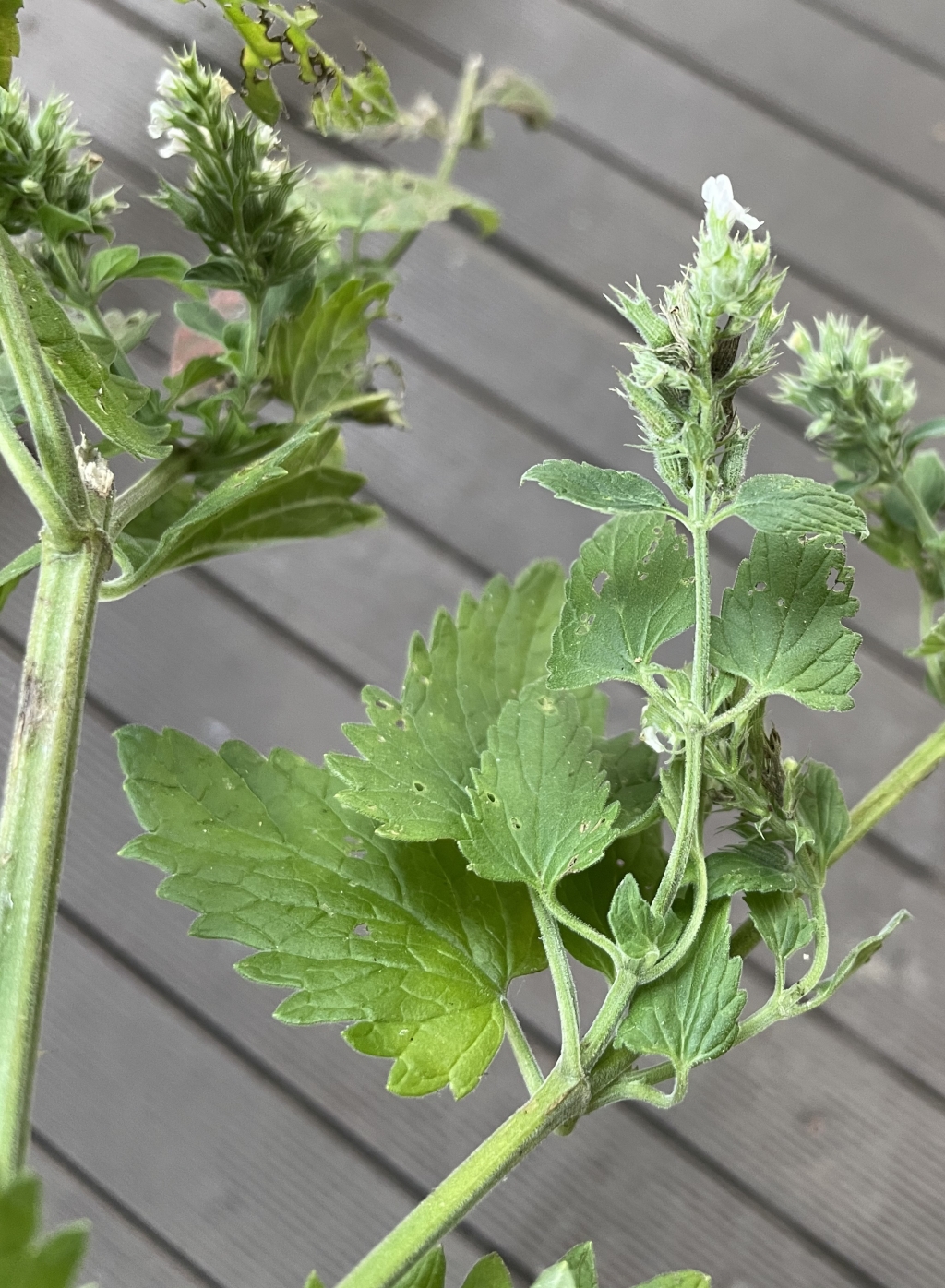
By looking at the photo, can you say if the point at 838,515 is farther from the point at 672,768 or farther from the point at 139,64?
the point at 139,64

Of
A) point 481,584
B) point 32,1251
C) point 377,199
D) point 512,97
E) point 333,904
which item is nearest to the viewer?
point 32,1251

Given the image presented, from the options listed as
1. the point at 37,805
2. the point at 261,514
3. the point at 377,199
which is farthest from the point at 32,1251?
the point at 377,199

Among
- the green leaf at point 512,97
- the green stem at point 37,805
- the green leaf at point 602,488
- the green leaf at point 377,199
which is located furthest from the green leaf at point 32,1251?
the green leaf at point 512,97

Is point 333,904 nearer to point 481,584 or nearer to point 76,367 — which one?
point 76,367

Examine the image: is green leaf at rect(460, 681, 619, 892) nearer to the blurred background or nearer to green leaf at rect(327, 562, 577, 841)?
green leaf at rect(327, 562, 577, 841)

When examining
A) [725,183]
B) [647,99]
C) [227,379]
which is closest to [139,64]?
[647,99]

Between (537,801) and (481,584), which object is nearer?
(537,801)
